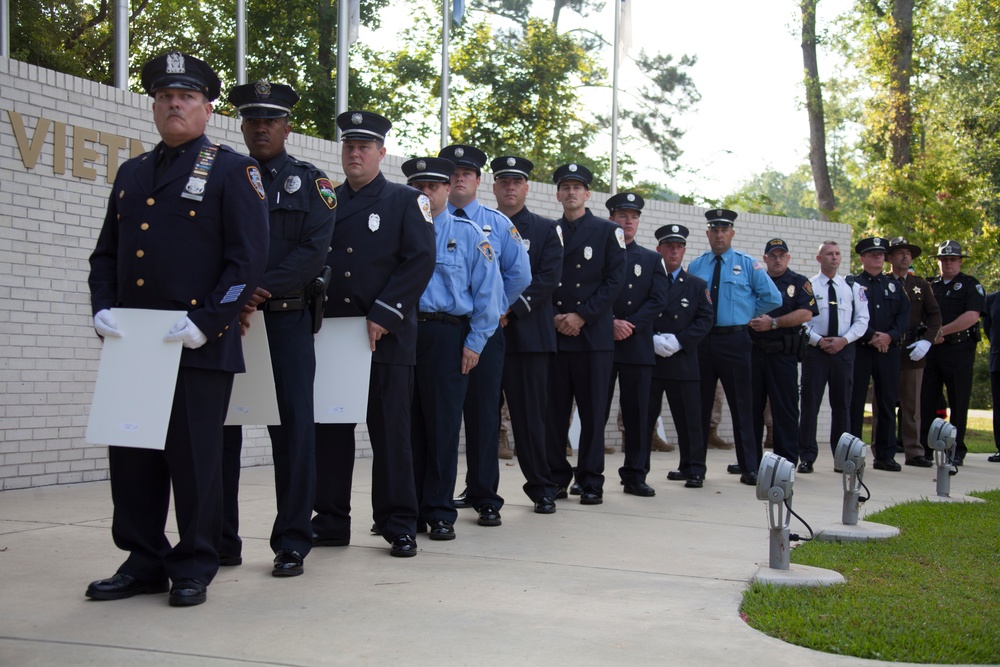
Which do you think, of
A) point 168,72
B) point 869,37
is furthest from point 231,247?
point 869,37

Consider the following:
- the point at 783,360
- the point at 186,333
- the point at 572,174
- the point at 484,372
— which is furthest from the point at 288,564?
the point at 783,360

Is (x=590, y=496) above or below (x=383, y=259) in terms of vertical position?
below

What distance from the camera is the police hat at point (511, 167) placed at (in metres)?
7.55

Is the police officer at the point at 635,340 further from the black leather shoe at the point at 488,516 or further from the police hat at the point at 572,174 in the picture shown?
the black leather shoe at the point at 488,516

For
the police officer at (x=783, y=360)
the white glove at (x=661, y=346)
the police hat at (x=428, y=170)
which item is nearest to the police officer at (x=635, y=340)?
the white glove at (x=661, y=346)

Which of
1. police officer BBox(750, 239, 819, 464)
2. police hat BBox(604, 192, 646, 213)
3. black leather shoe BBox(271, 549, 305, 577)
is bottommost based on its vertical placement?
black leather shoe BBox(271, 549, 305, 577)

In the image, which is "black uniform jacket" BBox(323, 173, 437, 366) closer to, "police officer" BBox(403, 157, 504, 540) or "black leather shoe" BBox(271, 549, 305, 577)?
"police officer" BBox(403, 157, 504, 540)

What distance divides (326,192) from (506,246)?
6.26ft

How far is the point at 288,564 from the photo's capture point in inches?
202

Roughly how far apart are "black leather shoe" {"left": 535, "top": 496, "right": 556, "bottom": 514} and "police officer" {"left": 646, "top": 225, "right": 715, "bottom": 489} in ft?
6.16

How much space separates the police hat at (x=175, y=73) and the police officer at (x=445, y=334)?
6.50 feet

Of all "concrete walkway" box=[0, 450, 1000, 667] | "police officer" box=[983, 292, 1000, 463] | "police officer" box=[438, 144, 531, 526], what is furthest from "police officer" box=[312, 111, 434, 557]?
"police officer" box=[983, 292, 1000, 463]

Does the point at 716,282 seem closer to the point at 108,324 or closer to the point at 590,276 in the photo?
the point at 590,276

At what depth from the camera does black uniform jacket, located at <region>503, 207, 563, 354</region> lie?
746 centimetres
